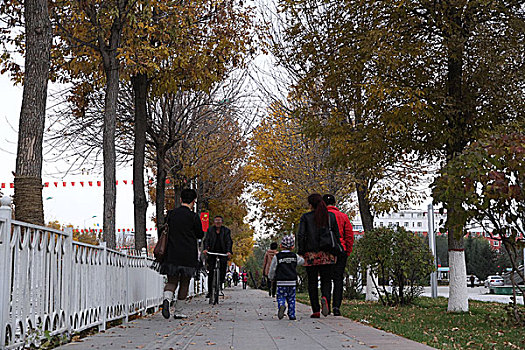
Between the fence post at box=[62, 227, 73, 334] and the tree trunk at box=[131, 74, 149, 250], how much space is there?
392 inches

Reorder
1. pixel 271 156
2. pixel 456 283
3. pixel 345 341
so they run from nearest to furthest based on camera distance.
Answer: pixel 345 341 < pixel 456 283 < pixel 271 156

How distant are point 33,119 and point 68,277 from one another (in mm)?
2802

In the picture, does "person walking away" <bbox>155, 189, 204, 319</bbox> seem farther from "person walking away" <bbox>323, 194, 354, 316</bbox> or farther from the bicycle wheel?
the bicycle wheel

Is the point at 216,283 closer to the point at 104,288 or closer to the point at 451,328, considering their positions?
the point at 104,288

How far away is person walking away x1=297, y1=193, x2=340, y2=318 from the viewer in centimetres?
1111

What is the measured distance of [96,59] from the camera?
1569 cm

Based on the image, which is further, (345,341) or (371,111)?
(371,111)

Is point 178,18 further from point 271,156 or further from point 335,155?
point 271,156

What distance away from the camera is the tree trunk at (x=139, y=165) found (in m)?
17.5

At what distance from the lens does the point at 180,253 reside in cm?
1100

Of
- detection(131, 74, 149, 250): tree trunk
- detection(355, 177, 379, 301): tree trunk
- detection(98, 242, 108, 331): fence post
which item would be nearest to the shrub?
detection(355, 177, 379, 301): tree trunk

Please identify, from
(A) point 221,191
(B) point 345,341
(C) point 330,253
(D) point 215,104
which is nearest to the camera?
(B) point 345,341

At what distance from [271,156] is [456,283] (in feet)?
49.4

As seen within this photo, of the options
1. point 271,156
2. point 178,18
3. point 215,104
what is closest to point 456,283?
point 178,18
